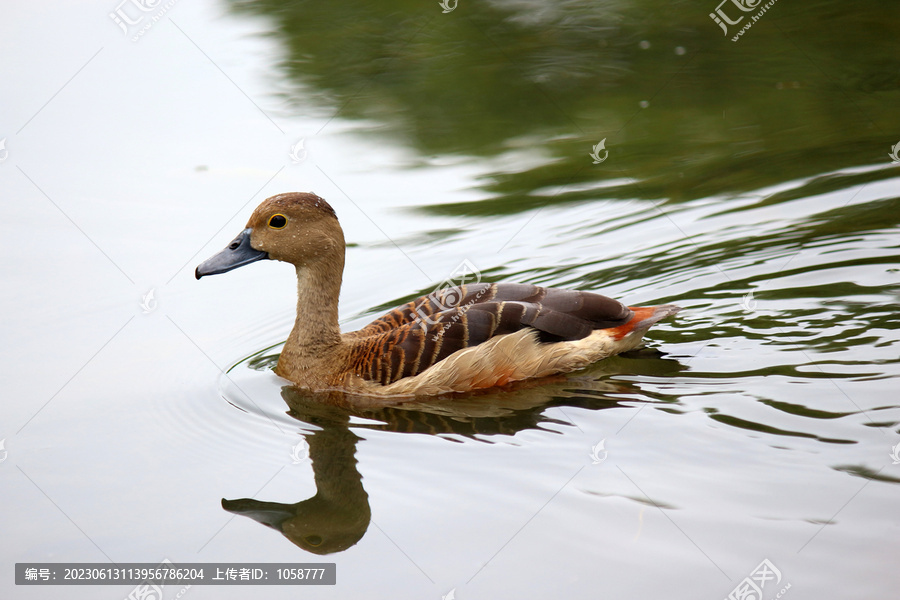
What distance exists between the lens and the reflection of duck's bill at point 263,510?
6199 mm

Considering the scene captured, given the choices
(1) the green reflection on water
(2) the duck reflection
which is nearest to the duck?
(2) the duck reflection

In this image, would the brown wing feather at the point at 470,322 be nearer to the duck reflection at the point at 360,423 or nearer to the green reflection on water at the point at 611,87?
the duck reflection at the point at 360,423

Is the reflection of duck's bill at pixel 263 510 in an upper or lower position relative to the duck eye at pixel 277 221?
lower

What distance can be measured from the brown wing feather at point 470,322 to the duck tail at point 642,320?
0.05m

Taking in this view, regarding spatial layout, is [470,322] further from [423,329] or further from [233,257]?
[233,257]

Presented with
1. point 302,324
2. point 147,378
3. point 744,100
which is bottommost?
point 147,378

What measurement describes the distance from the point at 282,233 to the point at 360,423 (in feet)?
5.60

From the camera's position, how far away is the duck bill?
782 centimetres

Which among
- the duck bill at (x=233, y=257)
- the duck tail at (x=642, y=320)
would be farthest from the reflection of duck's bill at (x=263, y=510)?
the duck tail at (x=642, y=320)

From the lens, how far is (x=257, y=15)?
14.9 metres

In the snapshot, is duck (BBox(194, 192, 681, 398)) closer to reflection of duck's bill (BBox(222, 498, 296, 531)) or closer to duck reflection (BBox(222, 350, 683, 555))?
duck reflection (BBox(222, 350, 683, 555))

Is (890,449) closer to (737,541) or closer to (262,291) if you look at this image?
(737,541)

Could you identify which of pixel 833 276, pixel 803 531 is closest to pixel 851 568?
pixel 803 531

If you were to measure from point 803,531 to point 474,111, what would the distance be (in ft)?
26.8
